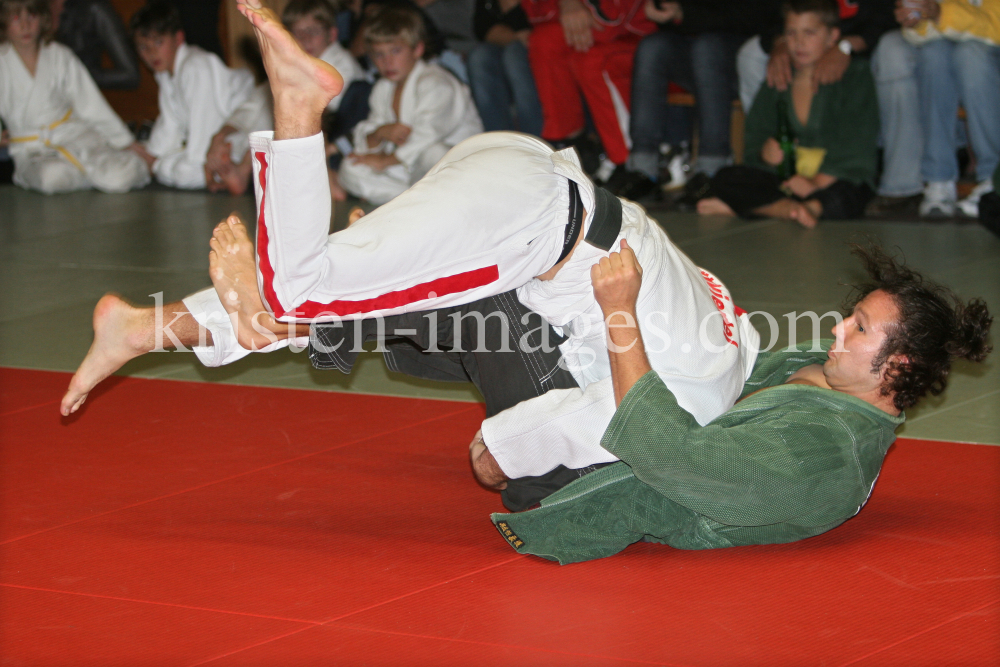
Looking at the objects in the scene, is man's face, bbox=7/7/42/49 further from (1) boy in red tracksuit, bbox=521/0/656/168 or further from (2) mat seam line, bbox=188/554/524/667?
(2) mat seam line, bbox=188/554/524/667

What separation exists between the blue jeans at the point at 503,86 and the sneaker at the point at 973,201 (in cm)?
228

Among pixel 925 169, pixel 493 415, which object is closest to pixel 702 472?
pixel 493 415

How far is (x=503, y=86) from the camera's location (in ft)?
Answer: 19.6

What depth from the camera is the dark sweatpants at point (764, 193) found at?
15.6 feet

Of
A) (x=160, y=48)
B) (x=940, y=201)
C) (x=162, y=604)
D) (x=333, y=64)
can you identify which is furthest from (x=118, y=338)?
(x=160, y=48)

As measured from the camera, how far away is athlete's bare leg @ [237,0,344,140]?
1653 mm

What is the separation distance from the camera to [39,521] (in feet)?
6.60

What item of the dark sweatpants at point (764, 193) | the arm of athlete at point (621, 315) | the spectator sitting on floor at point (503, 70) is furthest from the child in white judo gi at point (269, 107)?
the arm of athlete at point (621, 315)

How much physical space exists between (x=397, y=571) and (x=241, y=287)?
2.09 feet

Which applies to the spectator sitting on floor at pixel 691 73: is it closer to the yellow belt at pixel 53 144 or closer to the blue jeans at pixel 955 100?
the blue jeans at pixel 955 100

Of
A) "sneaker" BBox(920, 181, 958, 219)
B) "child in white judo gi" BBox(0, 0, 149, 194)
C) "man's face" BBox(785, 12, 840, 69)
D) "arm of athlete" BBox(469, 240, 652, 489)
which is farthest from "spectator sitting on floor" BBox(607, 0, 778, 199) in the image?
"arm of athlete" BBox(469, 240, 652, 489)

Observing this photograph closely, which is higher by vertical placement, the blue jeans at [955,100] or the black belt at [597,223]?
the black belt at [597,223]

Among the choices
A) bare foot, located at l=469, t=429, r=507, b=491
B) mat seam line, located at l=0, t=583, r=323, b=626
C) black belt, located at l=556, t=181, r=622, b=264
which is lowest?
mat seam line, located at l=0, t=583, r=323, b=626

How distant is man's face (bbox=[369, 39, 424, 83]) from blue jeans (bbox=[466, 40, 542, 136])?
0.53m
